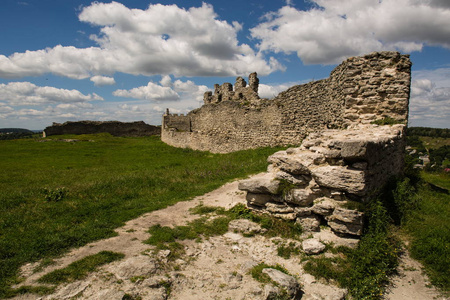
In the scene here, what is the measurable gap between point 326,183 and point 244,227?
7.65ft

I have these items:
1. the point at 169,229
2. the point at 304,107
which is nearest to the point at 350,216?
the point at 169,229

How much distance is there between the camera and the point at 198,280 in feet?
15.5

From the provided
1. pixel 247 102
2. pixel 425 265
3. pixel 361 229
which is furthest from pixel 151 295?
pixel 247 102

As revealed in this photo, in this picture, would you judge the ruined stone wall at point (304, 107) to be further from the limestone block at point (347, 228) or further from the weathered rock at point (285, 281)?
the weathered rock at point (285, 281)

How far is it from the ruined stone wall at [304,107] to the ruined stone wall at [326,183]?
9.11 feet

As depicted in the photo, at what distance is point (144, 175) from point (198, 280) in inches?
356

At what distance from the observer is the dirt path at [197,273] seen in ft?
14.1

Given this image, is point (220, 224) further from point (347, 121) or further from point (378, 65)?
point (378, 65)

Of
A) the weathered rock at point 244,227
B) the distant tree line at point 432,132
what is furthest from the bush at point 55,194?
the distant tree line at point 432,132

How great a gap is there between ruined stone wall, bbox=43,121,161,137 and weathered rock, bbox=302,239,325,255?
46.7 meters

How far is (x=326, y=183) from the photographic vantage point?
6.21 meters

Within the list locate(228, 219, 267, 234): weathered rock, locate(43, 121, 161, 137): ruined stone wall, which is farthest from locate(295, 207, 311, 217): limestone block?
locate(43, 121, 161, 137): ruined stone wall

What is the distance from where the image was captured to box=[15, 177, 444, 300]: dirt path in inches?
169

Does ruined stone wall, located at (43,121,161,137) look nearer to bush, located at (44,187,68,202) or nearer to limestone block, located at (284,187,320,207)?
bush, located at (44,187,68,202)
